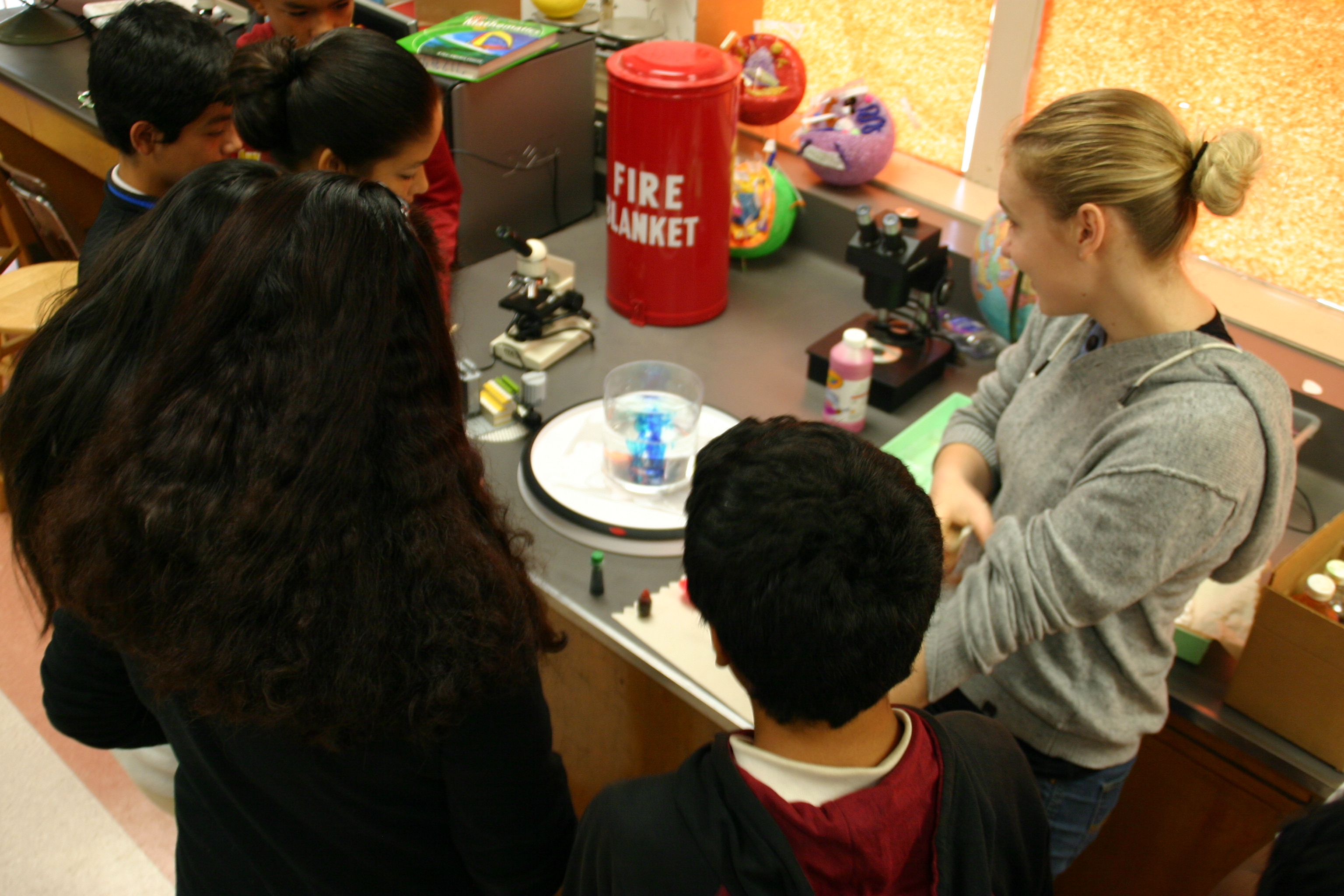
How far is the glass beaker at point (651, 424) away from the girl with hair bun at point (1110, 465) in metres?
0.51

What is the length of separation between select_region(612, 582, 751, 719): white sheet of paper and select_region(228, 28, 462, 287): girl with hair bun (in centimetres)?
77

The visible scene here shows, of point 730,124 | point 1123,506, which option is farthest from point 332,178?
point 730,124

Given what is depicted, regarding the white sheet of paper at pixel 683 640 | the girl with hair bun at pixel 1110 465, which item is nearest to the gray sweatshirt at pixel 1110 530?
the girl with hair bun at pixel 1110 465

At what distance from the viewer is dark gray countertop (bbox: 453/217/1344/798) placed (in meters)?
1.29

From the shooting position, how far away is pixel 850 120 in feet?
6.86

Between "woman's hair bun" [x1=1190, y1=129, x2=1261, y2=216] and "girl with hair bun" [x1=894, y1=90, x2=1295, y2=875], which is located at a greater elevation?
"woman's hair bun" [x1=1190, y1=129, x2=1261, y2=216]

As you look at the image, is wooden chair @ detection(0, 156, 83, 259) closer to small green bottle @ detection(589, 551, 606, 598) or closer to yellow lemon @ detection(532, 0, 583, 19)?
yellow lemon @ detection(532, 0, 583, 19)

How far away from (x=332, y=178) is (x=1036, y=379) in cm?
90

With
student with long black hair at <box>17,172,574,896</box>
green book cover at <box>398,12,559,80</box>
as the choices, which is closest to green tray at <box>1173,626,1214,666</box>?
student with long black hair at <box>17,172,574,896</box>

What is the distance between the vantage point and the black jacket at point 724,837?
0.73 m

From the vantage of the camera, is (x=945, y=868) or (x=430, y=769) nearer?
(x=945, y=868)

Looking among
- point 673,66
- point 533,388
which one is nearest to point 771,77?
point 673,66

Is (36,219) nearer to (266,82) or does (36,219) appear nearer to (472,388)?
(266,82)

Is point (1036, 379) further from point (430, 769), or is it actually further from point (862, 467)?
point (430, 769)
